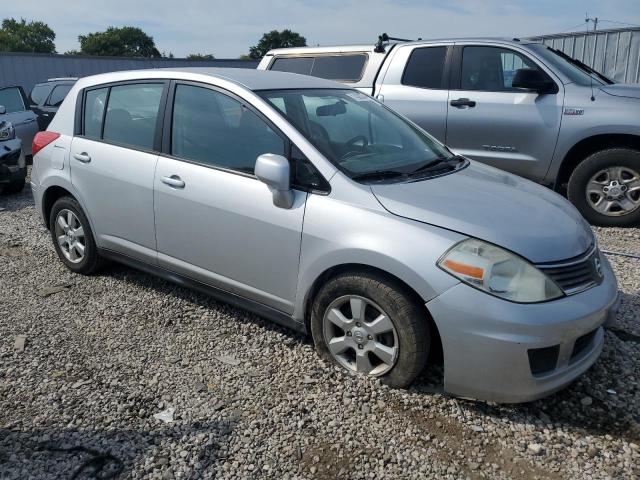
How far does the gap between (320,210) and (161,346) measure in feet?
4.64

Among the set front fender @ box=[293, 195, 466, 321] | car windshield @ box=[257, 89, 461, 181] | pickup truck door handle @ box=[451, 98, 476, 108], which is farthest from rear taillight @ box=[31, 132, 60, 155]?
pickup truck door handle @ box=[451, 98, 476, 108]

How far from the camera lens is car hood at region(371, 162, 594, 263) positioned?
9.14 ft

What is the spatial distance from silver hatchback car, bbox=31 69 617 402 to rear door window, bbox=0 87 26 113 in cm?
709

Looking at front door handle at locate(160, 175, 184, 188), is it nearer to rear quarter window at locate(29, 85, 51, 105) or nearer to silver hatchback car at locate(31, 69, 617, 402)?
silver hatchback car at locate(31, 69, 617, 402)

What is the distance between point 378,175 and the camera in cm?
328

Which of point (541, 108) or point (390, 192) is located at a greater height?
point (541, 108)

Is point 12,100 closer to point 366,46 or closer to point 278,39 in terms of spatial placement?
point 366,46

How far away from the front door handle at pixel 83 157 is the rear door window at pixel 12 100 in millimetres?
7161

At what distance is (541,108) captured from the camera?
19.9 feet

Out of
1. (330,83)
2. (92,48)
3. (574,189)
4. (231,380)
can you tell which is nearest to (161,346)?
(231,380)

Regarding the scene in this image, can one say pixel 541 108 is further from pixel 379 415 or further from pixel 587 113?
pixel 379 415

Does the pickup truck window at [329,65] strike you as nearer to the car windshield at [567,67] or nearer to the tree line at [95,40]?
the car windshield at [567,67]

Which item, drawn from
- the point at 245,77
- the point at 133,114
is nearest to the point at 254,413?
the point at 245,77

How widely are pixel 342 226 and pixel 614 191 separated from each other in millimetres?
4053
